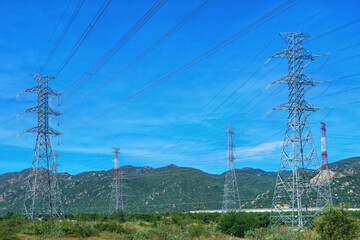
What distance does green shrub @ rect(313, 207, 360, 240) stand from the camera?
2347 centimetres

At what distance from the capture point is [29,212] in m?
43.3

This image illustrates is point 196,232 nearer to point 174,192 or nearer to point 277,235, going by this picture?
point 277,235

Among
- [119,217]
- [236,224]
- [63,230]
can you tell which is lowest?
[119,217]

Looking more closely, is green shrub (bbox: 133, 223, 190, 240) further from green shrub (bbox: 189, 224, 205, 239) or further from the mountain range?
the mountain range

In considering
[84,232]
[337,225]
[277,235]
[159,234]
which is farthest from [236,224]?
[84,232]

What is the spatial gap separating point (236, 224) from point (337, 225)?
12192 millimetres

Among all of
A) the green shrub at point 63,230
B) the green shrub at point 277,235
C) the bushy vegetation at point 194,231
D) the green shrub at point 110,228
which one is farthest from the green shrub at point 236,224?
the green shrub at point 63,230

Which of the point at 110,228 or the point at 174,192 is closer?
the point at 110,228

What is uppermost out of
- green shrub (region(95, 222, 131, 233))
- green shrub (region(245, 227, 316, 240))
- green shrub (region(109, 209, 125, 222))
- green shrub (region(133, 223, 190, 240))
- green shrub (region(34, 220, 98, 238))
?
green shrub (region(34, 220, 98, 238))

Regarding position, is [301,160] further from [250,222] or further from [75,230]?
[75,230]

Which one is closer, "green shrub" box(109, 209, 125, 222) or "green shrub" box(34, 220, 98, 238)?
"green shrub" box(34, 220, 98, 238)

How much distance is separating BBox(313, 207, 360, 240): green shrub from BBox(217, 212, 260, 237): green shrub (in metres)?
10.5

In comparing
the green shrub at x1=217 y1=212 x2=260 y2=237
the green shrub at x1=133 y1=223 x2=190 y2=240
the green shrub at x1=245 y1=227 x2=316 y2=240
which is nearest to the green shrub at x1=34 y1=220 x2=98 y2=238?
the green shrub at x1=133 y1=223 x2=190 y2=240

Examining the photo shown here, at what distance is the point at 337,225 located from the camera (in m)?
23.8
